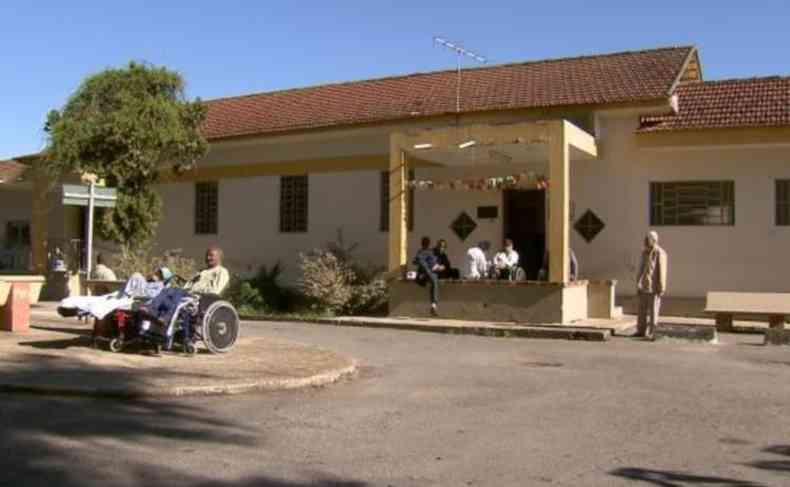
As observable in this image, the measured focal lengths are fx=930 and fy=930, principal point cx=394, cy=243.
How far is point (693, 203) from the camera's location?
19.2 m

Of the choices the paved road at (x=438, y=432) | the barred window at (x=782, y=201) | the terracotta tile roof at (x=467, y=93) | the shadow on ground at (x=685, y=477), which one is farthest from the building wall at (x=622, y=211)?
the shadow on ground at (x=685, y=477)

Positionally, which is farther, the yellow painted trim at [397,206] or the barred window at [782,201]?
the yellow painted trim at [397,206]

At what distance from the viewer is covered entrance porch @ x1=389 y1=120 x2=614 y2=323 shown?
17.2 meters

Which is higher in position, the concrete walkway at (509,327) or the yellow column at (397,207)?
the yellow column at (397,207)

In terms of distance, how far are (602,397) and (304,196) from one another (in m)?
15.0

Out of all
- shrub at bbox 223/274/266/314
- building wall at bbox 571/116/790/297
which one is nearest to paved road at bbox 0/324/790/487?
building wall at bbox 571/116/790/297

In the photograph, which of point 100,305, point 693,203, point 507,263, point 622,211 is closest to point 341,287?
point 507,263

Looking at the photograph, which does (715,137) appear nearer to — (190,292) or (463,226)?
(463,226)

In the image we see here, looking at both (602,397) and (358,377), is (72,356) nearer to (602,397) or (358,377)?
(358,377)

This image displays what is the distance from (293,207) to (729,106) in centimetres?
1070

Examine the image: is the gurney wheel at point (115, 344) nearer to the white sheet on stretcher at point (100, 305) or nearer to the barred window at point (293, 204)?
the white sheet on stretcher at point (100, 305)

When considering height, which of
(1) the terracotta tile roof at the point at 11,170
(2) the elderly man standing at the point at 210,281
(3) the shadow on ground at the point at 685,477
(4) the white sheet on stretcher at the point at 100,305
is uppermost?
(1) the terracotta tile roof at the point at 11,170

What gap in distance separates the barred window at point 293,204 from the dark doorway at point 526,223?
18.0 ft

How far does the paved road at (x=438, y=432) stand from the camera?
6.14m
